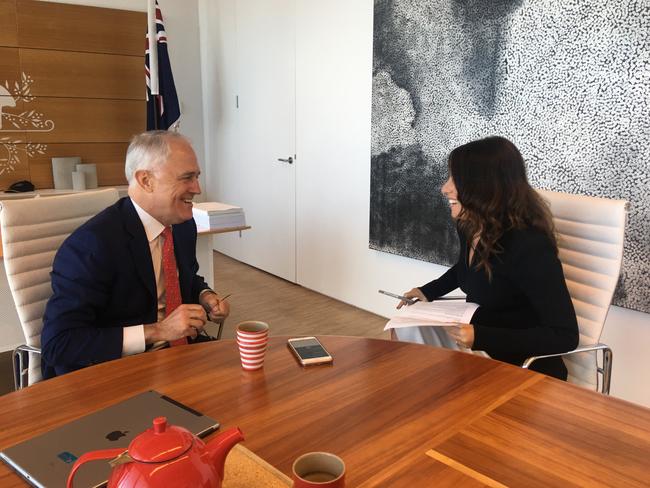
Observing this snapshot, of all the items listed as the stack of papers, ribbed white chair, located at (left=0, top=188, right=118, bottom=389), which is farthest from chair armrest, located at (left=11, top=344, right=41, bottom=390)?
the stack of papers

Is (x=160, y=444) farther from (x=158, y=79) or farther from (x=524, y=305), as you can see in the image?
(x=158, y=79)

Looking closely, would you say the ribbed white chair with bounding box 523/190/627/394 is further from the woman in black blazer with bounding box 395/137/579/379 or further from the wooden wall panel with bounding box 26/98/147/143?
the wooden wall panel with bounding box 26/98/147/143

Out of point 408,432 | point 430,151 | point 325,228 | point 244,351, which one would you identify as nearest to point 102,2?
point 325,228

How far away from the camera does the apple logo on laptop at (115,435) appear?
97 centimetres

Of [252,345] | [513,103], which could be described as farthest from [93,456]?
[513,103]

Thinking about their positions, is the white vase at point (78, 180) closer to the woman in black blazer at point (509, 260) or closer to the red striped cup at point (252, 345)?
the woman in black blazer at point (509, 260)

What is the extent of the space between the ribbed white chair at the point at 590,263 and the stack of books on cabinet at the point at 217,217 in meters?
1.75

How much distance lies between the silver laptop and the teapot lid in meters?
0.27

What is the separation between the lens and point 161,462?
639 millimetres

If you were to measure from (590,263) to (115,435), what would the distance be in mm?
1486

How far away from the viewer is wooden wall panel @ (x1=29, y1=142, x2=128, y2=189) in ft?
15.6

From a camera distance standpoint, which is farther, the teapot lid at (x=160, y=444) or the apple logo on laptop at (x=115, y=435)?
the apple logo on laptop at (x=115, y=435)

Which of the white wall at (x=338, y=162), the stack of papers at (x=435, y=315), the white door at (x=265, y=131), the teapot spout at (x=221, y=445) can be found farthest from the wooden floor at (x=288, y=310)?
the teapot spout at (x=221, y=445)

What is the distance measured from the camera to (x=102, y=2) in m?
4.85
